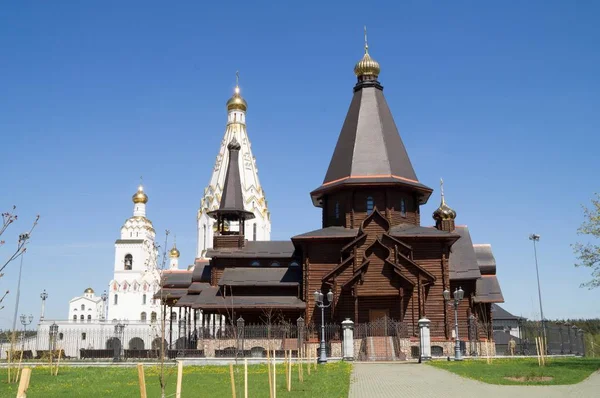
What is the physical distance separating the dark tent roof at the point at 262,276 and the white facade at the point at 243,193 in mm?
33273

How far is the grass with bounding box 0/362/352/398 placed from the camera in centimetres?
1316

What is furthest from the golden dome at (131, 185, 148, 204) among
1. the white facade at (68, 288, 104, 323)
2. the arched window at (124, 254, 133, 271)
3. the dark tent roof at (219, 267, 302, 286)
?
the dark tent roof at (219, 267, 302, 286)

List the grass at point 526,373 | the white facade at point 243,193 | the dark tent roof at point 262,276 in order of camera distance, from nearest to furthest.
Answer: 1. the grass at point 526,373
2. the dark tent roof at point 262,276
3. the white facade at point 243,193

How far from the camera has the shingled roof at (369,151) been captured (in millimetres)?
31516

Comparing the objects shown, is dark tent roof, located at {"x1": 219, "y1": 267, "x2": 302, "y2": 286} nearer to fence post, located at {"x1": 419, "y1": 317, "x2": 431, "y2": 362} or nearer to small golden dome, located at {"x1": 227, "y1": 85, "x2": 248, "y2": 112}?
fence post, located at {"x1": 419, "y1": 317, "x2": 431, "y2": 362}

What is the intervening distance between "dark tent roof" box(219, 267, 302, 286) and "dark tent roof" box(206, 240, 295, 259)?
2.35ft

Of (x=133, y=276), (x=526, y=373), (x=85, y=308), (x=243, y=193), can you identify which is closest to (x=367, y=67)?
(x=526, y=373)

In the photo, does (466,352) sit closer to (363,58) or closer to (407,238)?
(407,238)

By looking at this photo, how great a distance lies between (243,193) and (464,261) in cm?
3791

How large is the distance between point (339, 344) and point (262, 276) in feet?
20.5

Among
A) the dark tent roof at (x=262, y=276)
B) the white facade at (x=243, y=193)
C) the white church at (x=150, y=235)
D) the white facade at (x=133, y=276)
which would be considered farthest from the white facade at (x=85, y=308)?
the dark tent roof at (x=262, y=276)

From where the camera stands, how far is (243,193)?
6688 cm

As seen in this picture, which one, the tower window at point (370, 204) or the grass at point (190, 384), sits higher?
the tower window at point (370, 204)

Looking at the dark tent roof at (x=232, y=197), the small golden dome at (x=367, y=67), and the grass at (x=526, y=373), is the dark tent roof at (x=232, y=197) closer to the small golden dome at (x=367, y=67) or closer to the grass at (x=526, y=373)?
the small golden dome at (x=367, y=67)
